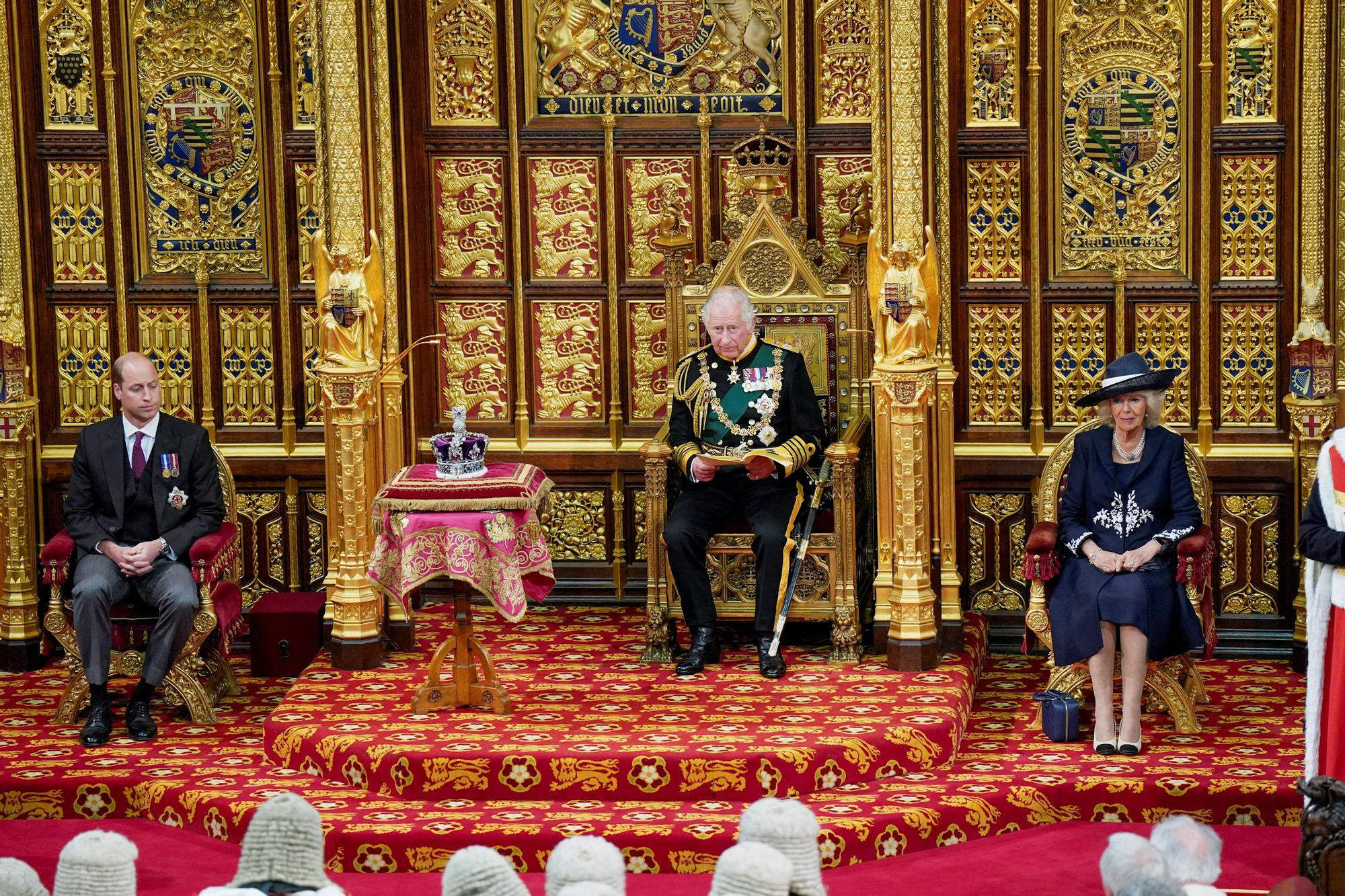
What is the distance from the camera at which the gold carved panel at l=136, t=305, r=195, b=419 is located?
9.70 meters

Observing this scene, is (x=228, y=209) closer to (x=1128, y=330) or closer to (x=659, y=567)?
(x=659, y=567)

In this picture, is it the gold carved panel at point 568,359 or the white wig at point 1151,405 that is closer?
the white wig at point 1151,405

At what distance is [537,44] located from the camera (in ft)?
31.3

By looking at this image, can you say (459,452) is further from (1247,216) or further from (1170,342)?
(1247,216)

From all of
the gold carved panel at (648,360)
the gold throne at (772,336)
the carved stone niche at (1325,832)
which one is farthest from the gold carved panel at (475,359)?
the carved stone niche at (1325,832)

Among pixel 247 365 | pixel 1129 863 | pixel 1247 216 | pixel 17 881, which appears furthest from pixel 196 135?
pixel 1129 863

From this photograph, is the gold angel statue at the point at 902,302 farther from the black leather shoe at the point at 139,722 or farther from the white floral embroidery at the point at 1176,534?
the black leather shoe at the point at 139,722

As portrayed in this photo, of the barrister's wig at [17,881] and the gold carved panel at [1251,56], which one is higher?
the gold carved panel at [1251,56]

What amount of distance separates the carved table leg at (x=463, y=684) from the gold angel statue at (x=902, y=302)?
6.70ft

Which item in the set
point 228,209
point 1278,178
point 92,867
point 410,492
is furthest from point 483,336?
point 92,867

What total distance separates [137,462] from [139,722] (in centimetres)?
110

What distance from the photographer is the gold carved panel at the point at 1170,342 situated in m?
9.24

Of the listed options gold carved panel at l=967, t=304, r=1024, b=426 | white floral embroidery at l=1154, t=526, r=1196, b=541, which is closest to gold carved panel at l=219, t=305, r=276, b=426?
gold carved panel at l=967, t=304, r=1024, b=426

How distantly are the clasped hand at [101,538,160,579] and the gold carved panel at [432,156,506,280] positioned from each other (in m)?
2.16
